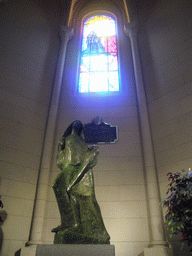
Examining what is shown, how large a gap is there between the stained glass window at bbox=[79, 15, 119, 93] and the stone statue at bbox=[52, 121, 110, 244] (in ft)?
13.0

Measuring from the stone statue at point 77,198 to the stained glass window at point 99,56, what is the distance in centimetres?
396

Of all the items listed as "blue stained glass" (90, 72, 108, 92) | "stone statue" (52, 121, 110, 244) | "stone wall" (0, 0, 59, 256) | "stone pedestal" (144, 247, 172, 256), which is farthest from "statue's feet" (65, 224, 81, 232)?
"blue stained glass" (90, 72, 108, 92)

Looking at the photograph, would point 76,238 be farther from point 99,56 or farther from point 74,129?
point 99,56

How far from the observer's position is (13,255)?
3674 mm

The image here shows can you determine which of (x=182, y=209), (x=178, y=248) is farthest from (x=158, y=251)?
(x=182, y=209)

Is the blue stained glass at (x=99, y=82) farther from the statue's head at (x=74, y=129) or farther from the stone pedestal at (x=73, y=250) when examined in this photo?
the stone pedestal at (x=73, y=250)

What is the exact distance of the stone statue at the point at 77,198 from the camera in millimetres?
1821

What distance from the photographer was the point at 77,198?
2033 millimetres

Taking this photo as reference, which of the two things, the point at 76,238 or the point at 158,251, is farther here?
the point at 158,251

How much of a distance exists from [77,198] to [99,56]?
555 centimetres

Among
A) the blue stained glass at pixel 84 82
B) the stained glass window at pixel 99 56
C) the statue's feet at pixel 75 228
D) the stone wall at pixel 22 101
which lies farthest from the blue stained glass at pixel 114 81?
the statue's feet at pixel 75 228

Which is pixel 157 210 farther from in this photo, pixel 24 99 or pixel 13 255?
pixel 24 99

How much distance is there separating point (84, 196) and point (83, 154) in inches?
17.7

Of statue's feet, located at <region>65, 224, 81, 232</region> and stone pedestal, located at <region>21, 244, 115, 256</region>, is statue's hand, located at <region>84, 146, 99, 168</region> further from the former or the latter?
stone pedestal, located at <region>21, 244, 115, 256</region>
